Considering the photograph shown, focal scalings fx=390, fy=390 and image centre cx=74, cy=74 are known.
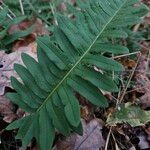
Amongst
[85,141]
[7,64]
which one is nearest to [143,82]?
[85,141]

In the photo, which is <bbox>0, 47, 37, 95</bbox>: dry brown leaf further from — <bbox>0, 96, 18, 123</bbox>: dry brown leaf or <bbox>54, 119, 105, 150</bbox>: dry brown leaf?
<bbox>54, 119, 105, 150</bbox>: dry brown leaf

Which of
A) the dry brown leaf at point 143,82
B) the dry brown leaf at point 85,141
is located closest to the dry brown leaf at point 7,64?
the dry brown leaf at point 85,141

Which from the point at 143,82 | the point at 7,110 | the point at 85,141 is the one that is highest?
the point at 7,110

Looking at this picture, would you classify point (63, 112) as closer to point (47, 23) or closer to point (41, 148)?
point (41, 148)

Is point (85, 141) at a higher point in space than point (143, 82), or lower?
higher

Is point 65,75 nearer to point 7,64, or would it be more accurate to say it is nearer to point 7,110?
point 7,110
